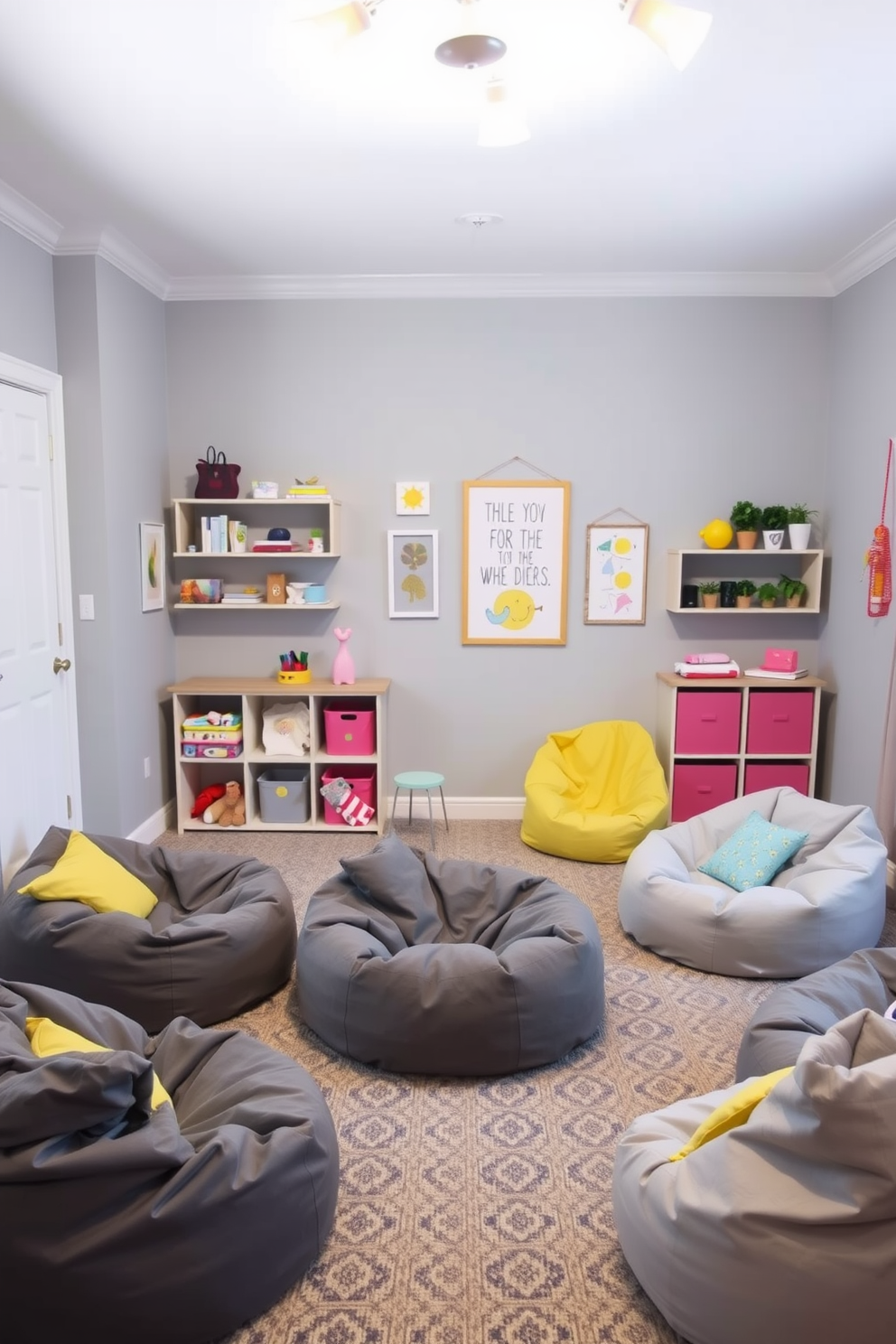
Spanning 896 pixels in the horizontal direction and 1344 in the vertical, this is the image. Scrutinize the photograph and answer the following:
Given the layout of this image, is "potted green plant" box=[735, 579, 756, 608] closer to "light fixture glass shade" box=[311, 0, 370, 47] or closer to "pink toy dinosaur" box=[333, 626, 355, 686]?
"pink toy dinosaur" box=[333, 626, 355, 686]

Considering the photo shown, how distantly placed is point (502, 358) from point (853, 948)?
3.22 metres

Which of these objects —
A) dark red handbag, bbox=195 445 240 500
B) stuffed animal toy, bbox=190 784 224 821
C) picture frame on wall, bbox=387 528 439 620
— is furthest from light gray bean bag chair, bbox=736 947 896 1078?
dark red handbag, bbox=195 445 240 500

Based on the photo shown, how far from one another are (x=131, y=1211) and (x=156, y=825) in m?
3.19

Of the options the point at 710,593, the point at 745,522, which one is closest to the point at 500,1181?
the point at 710,593

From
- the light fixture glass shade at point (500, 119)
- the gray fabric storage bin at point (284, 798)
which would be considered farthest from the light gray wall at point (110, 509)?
the light fixture glass shade at point (500, 119)

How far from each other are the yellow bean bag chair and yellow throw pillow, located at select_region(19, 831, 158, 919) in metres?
1.90

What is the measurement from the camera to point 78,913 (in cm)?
290

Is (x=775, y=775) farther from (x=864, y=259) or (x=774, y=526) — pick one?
(x=864, y=259)

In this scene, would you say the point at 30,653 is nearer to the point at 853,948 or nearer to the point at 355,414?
the point at 355,414

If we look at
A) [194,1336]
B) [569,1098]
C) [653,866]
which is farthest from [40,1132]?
[653,866]

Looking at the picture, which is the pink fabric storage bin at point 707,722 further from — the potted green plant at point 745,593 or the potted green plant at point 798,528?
the potted green plant at point 798,528

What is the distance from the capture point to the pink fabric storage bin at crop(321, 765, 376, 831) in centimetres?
482

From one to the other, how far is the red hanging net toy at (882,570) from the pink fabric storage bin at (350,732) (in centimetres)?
240

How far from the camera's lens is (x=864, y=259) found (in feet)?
14.2
